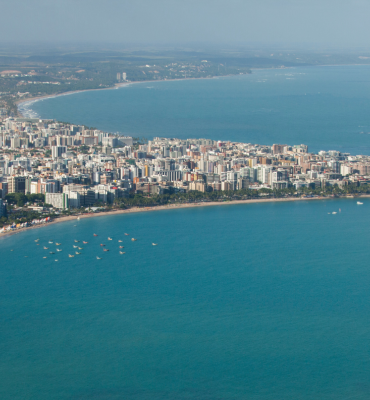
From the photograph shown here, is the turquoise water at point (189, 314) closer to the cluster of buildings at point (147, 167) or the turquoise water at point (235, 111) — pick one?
the cluster of buildings at point (147, 167)

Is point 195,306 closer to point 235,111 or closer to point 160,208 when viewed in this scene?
point 160,208

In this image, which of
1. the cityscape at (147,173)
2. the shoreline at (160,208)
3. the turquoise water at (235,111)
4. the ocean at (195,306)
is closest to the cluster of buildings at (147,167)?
the cityscape at (147,173)

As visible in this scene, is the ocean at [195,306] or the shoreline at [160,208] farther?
the shoreline at [160,208]

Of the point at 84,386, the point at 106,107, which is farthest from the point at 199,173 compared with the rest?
the point at 106,107

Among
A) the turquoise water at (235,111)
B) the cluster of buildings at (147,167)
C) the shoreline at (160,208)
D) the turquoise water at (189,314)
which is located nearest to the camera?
the turquoise water at (189,314)

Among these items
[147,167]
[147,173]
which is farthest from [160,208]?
[147,167]
